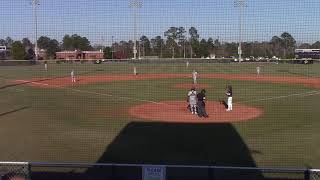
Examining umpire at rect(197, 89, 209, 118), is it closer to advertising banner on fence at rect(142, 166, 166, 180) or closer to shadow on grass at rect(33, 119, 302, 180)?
shadow on grass at rect(33, 119, 302, 180)

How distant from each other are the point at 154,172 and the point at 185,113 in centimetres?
958

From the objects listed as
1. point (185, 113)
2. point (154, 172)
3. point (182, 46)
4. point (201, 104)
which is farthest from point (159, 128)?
point (182, 46)

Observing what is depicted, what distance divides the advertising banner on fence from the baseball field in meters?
3.37

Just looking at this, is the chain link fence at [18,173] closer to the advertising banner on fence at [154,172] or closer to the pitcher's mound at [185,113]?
the advertising banner on fence at [154,172]

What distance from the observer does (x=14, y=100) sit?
66.7 ft

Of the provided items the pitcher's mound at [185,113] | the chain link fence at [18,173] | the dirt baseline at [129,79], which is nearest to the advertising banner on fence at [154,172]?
the chain link fence at [18,173]

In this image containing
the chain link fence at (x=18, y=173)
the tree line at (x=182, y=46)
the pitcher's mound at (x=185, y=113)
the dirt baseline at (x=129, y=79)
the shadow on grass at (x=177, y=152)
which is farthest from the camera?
the dirt baseline at (x=129, y=79)

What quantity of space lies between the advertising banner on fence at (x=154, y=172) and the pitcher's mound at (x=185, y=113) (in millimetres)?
7977

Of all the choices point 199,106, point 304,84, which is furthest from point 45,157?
point 304,84

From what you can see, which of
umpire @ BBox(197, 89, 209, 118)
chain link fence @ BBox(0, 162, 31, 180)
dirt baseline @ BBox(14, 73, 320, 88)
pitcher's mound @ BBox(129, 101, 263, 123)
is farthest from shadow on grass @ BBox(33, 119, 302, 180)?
dirt baseline @ BBox(14, 73, 320, 88)

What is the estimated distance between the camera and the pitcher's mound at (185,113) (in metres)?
14.3

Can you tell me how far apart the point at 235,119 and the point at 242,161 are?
198 inches

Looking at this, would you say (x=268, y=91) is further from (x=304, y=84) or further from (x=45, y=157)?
(x=45, y=157)

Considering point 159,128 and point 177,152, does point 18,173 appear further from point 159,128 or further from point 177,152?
point 159,128
